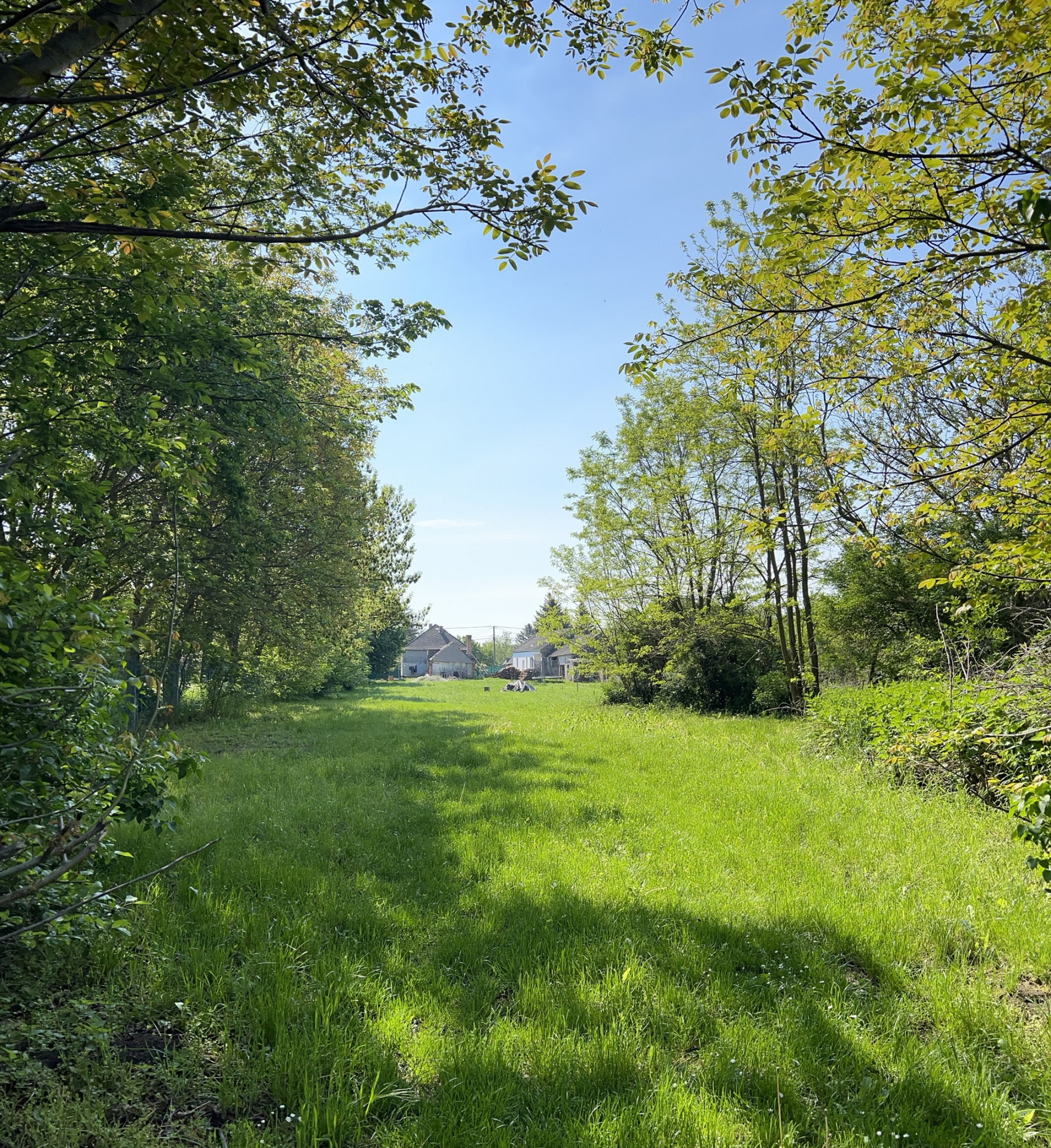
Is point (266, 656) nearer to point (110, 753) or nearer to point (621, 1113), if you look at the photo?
point (110, 753)

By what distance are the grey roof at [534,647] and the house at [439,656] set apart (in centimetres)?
1044

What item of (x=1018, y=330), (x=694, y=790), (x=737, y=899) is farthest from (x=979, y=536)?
(x=737, y=899)

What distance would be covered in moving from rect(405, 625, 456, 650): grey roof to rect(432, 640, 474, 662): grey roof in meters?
4.87

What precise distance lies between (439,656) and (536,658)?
58.1 feet

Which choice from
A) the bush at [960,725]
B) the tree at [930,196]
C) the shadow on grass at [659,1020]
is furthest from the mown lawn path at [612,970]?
the tree at [930,196]

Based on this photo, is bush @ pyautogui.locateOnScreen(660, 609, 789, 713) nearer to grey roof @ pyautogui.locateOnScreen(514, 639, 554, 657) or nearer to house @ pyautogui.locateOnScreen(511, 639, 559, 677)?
house @ pyautogui.locateOnScreen(511, 639, 559, 677)

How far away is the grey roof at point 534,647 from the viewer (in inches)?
3647

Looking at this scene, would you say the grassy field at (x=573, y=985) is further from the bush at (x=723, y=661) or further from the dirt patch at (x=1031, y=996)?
the bush at (x=723, y=661)

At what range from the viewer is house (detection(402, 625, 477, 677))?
87.9m

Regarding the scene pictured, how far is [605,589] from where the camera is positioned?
19.9 meters

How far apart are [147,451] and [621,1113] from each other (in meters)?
6.65

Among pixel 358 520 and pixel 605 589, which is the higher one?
pixel 358 520

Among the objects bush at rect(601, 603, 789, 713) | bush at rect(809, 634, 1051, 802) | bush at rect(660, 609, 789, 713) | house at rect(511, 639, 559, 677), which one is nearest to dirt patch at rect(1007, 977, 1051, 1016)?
bush at rect(809, 634, 1051, 802)

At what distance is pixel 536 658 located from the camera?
323 feet
